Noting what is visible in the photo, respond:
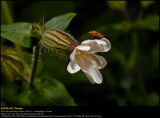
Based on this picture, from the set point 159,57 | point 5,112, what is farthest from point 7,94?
point 159,57

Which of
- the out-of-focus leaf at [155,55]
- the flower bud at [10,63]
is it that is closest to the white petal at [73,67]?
the flower bud at [10,63]

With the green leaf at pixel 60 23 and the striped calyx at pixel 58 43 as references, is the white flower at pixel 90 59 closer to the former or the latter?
the striped calyx at pixel 58 43

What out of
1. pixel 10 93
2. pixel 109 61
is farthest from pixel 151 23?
pixel 10 93

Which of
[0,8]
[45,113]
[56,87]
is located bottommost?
[45,113]

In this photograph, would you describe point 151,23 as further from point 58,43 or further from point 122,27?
point 58,43

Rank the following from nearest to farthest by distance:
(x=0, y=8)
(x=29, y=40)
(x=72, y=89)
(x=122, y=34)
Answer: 1. (x=29, y=40)
2. (x=0, y=8)
3. (x=72, y=89)
4. (x=122, y=34)

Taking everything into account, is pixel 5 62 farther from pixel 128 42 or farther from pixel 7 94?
pixel 128 42
